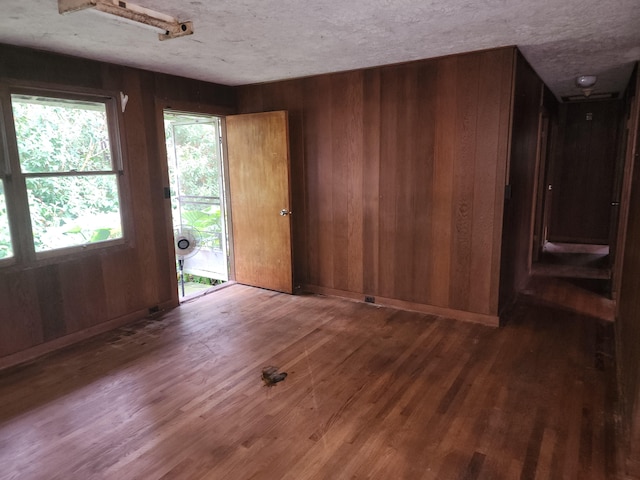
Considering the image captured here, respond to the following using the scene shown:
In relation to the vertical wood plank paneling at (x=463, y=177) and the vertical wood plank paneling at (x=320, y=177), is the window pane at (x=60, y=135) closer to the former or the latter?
the vertical wood plank paneling at (x=320, y=177)

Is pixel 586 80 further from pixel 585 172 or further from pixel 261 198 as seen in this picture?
pixel 261 198

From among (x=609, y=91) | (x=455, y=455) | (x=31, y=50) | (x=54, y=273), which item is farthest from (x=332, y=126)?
(x=609, y=91)

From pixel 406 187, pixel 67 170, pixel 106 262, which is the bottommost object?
pixel 106 262

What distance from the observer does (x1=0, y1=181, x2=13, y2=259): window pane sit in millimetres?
3057

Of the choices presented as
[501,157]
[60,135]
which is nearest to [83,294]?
[60,135]

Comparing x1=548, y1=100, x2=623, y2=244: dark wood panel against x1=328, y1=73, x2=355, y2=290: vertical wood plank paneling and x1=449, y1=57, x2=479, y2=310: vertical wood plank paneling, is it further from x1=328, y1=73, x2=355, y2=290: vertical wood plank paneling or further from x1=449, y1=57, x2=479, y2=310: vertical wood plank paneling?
x1=328, y1=73, x2=355, y2=290: vertical wood plank paneling

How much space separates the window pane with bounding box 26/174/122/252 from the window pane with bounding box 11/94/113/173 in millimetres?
113

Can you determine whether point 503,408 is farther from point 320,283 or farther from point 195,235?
point 195,235

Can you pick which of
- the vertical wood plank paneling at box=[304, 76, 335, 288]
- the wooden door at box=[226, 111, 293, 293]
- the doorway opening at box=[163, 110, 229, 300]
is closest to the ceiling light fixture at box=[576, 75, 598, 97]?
the vertical wood plank paneling at box=[304, 76, 335, 288]

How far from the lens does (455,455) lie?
209 cm

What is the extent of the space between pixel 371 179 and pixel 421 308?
4.55ft

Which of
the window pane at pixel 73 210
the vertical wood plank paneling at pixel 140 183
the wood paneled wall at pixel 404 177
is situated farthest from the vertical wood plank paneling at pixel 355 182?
the window pane at pixel 73 210

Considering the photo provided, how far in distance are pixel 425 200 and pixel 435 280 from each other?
0.78 metres

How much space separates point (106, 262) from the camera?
3727 millimetres
